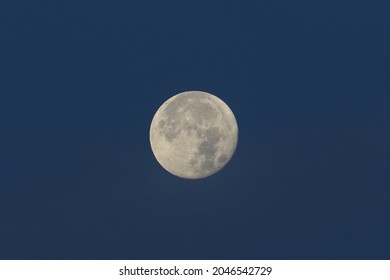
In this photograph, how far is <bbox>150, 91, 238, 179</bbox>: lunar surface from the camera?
21.2 m

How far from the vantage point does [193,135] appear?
21.0m

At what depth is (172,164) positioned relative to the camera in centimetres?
2195

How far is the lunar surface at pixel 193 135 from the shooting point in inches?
833

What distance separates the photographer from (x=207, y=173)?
22094 mm

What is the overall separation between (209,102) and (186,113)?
4.70 ft

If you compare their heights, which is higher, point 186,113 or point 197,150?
point 186,113
